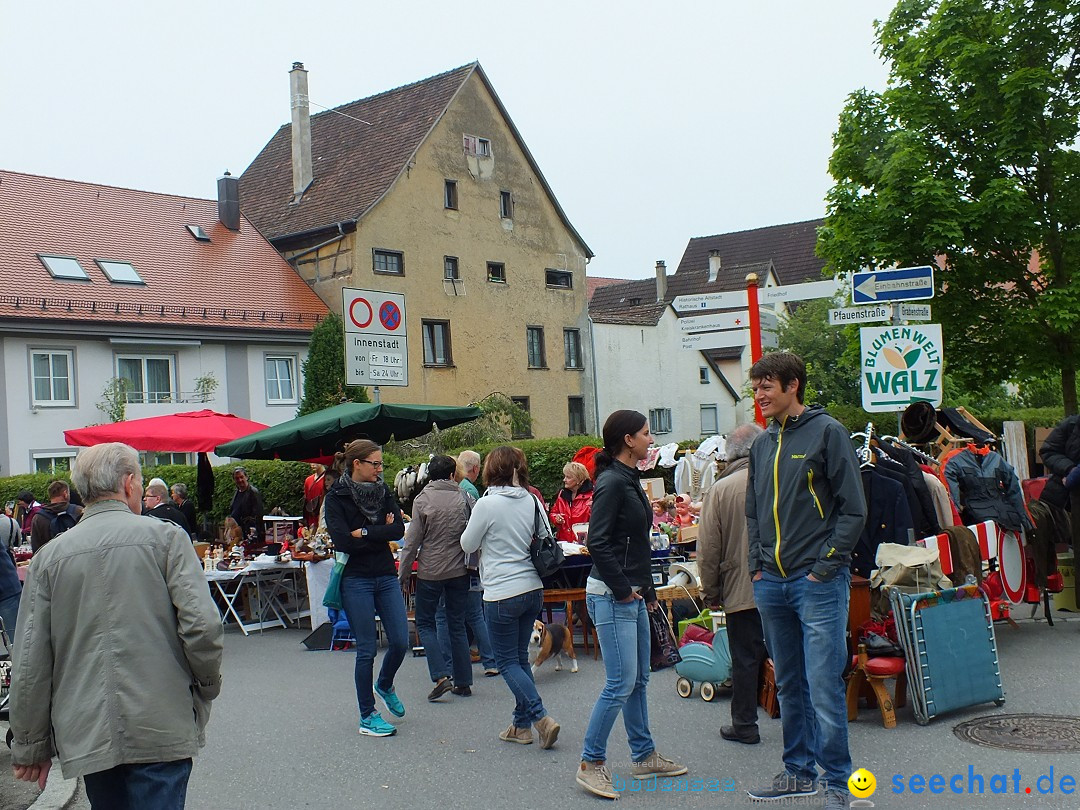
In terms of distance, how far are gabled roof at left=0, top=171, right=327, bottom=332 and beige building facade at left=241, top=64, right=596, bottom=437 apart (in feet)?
5.15

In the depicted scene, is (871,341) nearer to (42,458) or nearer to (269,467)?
(269,467)

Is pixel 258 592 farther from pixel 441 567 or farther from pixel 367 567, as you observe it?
pixel 367 567

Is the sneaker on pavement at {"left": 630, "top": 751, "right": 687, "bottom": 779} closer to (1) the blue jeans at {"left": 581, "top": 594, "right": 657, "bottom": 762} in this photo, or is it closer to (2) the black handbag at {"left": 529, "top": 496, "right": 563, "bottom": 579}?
(1) the blue jeans at {"left": 581, "top": 594, "right": 657, "bottom": 762}

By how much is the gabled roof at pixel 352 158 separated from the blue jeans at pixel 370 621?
2801 centimetres

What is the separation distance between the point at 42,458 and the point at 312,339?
26.6 feet

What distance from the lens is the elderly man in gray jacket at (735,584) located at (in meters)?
6.79

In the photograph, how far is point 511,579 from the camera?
7.08 meters

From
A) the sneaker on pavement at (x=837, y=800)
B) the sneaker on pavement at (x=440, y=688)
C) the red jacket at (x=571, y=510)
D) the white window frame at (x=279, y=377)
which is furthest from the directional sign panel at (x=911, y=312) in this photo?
the white window frame at (x=279, y=377)

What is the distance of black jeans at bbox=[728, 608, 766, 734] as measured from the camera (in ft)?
22.3

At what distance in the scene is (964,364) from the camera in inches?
830

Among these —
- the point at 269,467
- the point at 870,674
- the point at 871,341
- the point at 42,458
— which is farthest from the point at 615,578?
the point at 42,458

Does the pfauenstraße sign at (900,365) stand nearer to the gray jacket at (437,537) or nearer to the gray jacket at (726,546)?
the gray jacket at (726,546)

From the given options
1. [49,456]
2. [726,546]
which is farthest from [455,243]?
[726,546]

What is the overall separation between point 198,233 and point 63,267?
5904mm
